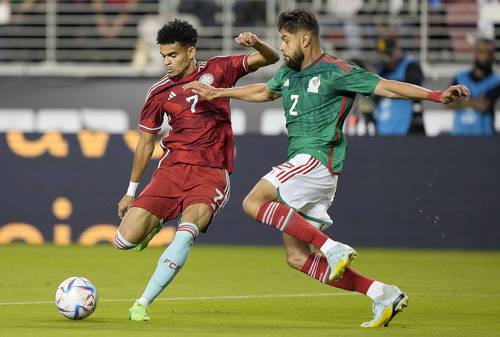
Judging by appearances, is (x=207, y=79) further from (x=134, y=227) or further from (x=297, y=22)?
(x=134, y=227)

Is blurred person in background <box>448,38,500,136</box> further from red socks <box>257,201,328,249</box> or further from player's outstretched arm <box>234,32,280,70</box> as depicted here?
red socks <box>257,201,328,249</box>

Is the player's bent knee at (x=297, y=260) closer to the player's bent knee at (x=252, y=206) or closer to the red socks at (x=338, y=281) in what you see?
the red socks at (x=338, y=281)

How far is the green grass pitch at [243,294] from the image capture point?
27.0 ft

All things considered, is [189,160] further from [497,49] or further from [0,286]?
[497,49]

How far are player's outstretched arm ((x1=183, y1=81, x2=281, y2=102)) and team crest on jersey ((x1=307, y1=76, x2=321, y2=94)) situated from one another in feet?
1.11

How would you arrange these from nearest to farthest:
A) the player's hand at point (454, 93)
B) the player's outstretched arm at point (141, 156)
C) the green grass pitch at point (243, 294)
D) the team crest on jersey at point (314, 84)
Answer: the player's hand at point (454, 93) < the green grass pitch at point (243, 294) < the team crest on jersey at point (314, 84) < the player's outstretched arm at point (141, 156)

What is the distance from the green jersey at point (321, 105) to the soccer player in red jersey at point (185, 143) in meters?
0.62

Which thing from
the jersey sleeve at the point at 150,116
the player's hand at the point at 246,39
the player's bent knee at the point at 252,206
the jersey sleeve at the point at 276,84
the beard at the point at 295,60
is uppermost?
the player's hand at the point at 246,39

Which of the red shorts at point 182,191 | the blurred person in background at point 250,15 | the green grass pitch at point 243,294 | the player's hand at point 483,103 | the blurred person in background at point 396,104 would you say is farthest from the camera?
the blurred person in background at point 250,15

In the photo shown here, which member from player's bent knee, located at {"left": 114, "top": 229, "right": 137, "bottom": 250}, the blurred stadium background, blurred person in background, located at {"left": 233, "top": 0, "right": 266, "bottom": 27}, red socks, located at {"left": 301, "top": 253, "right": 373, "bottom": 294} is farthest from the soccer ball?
blurred person in background, located at {"left": 233, "top": 0, "right": 266, "bottom": 27}

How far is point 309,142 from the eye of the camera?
867cm

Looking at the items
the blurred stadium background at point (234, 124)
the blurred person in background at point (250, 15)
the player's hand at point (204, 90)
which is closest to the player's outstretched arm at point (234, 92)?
the player's hand at point (204, 90)

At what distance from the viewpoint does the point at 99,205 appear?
50.8 feet

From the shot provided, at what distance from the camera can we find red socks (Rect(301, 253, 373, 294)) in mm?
8453
